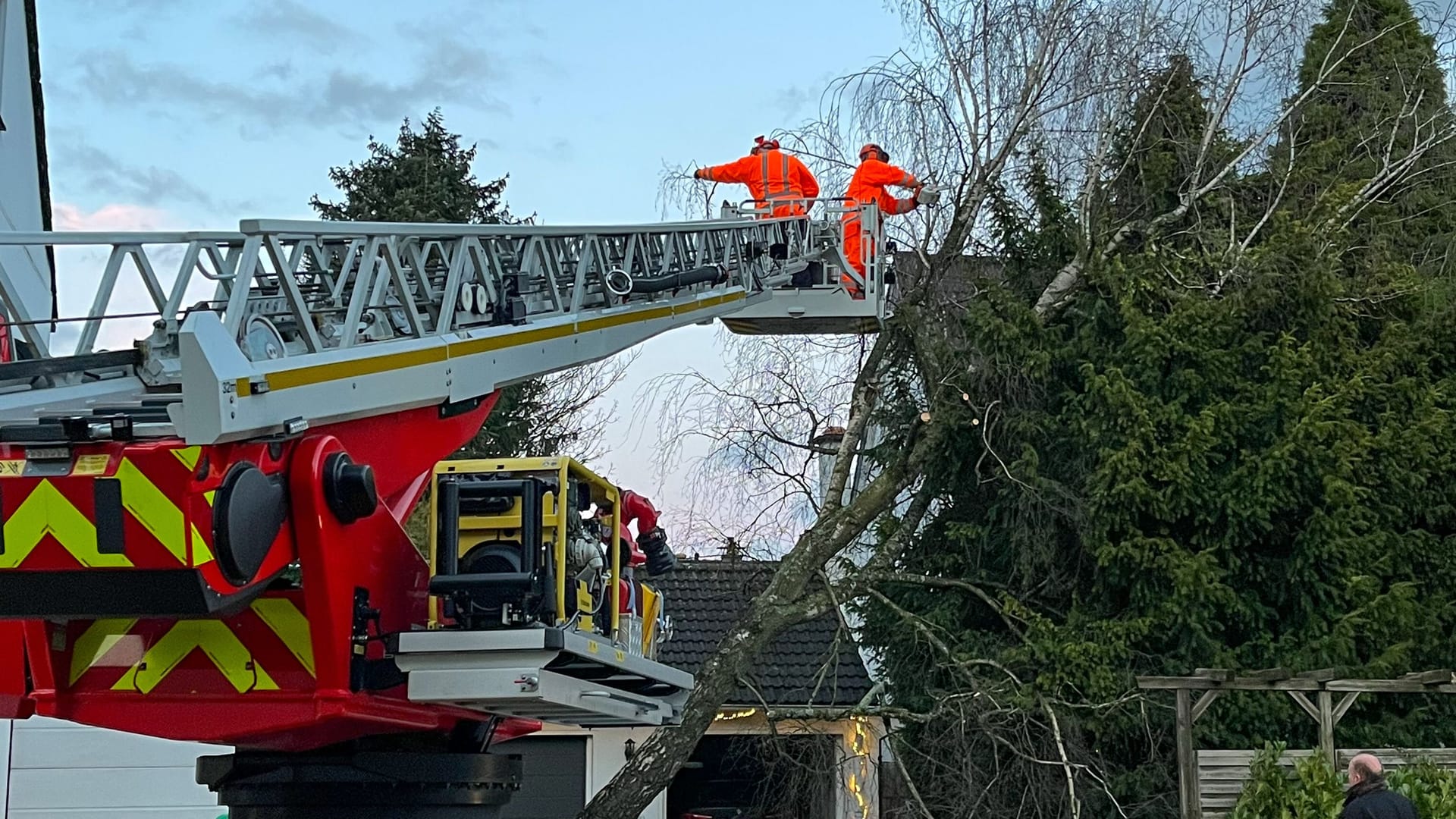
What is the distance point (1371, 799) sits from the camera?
6930mm

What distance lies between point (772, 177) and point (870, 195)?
2.70 ft

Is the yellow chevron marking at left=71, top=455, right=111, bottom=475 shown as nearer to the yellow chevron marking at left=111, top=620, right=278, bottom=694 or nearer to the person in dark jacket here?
the yellow chevron marking at left=111, top=620, right=278, bottom=694

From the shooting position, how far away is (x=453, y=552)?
227 inches

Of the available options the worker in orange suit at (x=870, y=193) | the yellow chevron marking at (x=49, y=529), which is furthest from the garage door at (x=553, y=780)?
the yellow chevron marking at (x=49, y=529)

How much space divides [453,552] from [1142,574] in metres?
7.56

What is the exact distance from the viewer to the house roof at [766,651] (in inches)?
670

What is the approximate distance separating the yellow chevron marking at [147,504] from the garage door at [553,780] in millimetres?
12639

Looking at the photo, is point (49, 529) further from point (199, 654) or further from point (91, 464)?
point (199, 654)

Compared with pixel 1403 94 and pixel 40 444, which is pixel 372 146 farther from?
pixel 40 444

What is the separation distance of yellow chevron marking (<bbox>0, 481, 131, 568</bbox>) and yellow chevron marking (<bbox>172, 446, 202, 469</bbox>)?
0.33 m

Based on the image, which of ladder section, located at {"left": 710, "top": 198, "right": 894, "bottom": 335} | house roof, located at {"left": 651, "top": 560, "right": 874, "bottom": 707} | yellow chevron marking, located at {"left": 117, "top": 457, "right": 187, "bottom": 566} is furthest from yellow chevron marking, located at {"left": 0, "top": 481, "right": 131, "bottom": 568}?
house roof, located at {"left": 651, "top": 560, "right": 874, "bottom": 707}

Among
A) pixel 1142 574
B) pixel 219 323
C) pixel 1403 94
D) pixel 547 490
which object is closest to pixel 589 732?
pixel 1142 574

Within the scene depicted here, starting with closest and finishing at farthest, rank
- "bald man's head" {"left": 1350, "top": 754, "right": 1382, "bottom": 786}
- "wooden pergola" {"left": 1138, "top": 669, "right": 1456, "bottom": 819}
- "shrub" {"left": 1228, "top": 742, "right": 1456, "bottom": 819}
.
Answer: "bald man's head" {"left": 1350, "top": 754, "right": 1382, "bottom": 786}, "shrub" {"left": 1228, "top": 742, "right": 1456, "bottom": 819}, "wooden pergola" {"left": 1138, "top": 669, "right": 1456, "bottom": 819}

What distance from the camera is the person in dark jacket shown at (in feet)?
22.5
